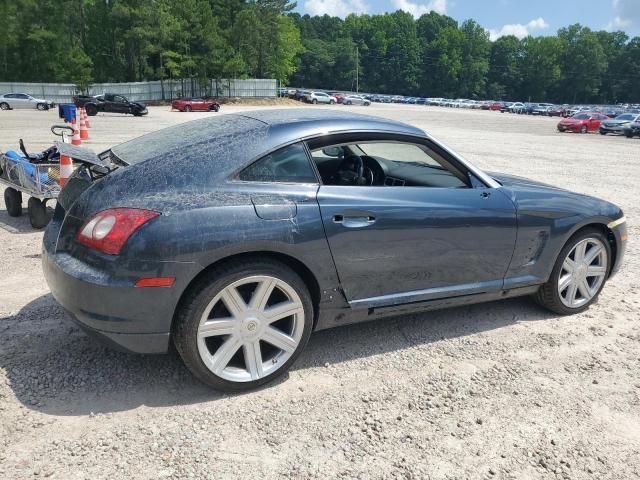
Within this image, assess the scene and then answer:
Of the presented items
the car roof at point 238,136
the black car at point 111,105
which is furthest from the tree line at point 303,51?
Result: the car roof at point 238,136

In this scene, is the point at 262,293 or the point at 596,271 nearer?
the point at 262,293

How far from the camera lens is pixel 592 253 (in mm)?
4270

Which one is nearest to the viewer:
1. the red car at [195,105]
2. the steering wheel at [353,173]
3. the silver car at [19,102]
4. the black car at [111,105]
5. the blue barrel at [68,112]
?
the steering wheel at [353,173]

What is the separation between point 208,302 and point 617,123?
32756mm

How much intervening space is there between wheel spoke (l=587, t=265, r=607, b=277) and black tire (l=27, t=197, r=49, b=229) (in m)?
5.97

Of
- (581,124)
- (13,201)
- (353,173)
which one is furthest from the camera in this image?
(581,124)

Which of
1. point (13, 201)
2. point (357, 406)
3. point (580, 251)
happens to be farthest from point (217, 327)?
point (13, 201)

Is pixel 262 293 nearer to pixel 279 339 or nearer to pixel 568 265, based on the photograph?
pixel 279 339

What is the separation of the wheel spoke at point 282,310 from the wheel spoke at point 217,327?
0.69 ft

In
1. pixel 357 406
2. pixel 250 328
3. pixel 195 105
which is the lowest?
pixel 357 406

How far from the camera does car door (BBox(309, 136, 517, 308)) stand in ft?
10.4

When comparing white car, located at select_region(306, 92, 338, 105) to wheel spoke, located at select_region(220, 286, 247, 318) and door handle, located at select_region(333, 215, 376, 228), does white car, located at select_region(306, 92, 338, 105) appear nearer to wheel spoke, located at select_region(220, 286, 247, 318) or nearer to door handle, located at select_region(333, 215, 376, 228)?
door handle, located at select_region(333, 215, 376, 228)

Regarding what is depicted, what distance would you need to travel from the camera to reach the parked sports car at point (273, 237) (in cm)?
273

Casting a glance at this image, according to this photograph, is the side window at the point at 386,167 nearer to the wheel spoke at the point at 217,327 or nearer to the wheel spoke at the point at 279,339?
the wheel spoke at the point at 279,339
